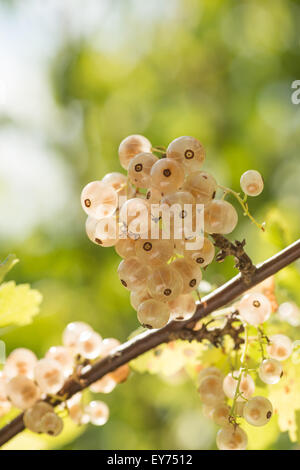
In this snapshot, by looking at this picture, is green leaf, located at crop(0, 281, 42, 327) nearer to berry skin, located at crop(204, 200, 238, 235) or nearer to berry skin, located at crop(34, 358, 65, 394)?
berry skin, located at crop(34, 358, 65, 394)

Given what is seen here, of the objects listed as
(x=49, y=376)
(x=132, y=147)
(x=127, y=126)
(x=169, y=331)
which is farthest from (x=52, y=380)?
(x=127, y=126)

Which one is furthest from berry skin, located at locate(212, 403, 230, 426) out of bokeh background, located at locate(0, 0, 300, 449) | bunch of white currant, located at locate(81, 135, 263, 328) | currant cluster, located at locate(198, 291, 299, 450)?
bokeh background, located at locate(0, 0, 300, 449)

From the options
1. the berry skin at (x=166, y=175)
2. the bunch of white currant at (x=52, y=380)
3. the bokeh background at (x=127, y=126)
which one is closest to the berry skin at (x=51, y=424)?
the bunch of white currant at (x=52, y=380)

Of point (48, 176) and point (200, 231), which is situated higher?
point (200, 231)

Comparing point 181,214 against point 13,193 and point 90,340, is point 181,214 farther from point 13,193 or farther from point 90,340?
point 13,193

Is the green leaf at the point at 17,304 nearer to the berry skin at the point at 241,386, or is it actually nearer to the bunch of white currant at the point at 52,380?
the bunch of white currant at the point at 52,380
